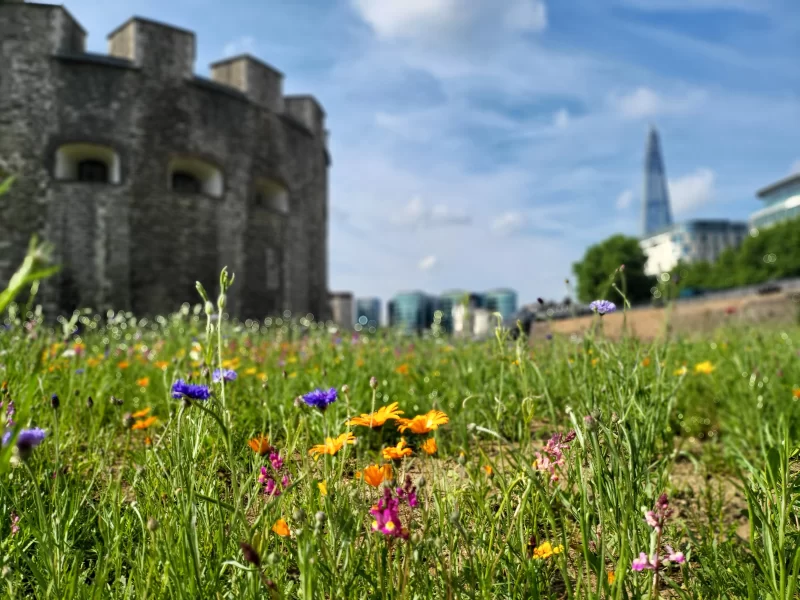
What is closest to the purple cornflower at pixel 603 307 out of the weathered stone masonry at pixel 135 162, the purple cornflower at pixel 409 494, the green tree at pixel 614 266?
the purple cornflower at pixel 409 494

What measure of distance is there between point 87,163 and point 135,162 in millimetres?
2188

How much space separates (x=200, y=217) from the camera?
1684 centimetres

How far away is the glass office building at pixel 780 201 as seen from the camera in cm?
8131

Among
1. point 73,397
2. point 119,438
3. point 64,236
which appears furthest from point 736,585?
point 64,236

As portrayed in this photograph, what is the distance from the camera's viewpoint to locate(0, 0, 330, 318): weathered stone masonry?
14977 mm

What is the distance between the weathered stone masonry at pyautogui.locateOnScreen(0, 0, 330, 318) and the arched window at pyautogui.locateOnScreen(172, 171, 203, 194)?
1.08ft

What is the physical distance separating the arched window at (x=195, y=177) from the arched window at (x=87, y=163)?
5.00 ft

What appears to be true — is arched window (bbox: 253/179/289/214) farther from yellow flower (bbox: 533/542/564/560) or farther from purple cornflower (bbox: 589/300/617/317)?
yellow flower (bbox: 533/542/564/560)

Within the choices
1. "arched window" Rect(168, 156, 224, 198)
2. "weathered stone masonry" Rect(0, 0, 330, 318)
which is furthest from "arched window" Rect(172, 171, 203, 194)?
"weathered stone masonry" Rect(0, 0, 330, 318)

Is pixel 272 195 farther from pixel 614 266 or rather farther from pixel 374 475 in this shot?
pixel 614 266

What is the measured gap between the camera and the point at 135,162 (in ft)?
51.8

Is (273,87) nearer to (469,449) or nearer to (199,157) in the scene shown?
(199,157)

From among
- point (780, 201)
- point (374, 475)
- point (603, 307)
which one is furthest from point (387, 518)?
point (780, 201)

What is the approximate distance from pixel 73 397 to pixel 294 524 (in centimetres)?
204
